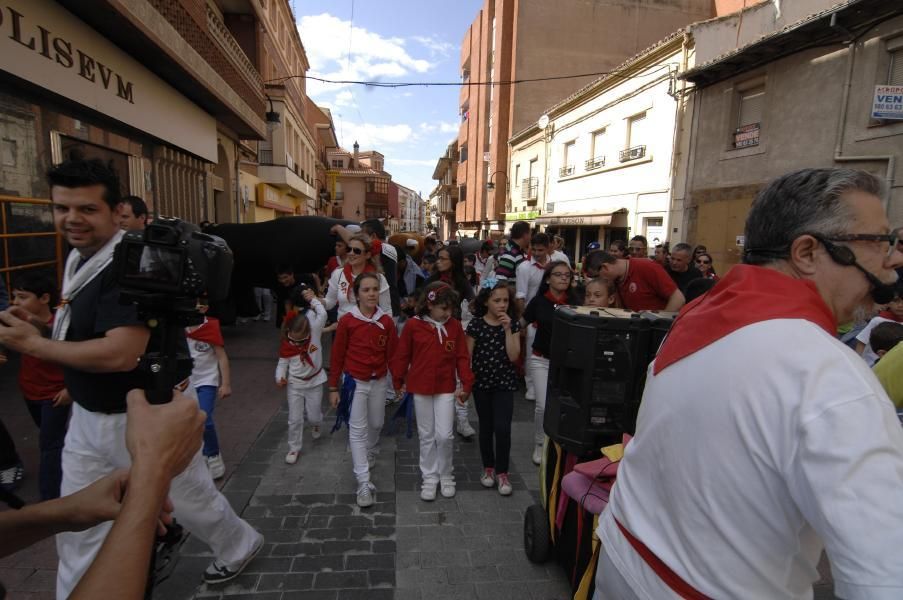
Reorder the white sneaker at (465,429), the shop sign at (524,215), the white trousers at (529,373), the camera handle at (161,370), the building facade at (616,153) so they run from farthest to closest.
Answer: the shop sign at (524,215)
the building facade at (616,153)
the white trousers at (529,373)
the white sneaker at (465,429)
the camera handle at (161,370)

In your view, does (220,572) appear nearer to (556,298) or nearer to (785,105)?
(556,298)

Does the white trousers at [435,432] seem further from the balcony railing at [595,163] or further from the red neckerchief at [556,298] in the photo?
the balcony railing at [595,163]

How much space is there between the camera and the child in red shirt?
2998 millimetres

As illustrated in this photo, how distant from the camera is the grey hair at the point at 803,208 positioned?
1.15 meters

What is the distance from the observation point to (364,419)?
12.1 feet

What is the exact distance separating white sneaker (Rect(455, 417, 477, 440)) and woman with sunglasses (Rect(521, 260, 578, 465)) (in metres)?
0.65

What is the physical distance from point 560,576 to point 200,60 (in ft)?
35.0

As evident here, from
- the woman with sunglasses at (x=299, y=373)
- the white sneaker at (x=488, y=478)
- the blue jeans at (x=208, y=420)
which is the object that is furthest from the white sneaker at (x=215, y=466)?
the white sneaker at (x=488, y=478)

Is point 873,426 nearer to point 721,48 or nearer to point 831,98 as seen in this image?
point 831,98

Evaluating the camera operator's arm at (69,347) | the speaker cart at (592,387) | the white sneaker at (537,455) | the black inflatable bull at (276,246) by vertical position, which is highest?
the black inflatable bull at (276,246)

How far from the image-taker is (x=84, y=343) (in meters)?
1.83

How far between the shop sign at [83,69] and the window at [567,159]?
48.5 feet

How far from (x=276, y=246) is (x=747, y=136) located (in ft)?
37.1

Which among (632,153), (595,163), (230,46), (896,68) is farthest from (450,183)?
(896,68)
